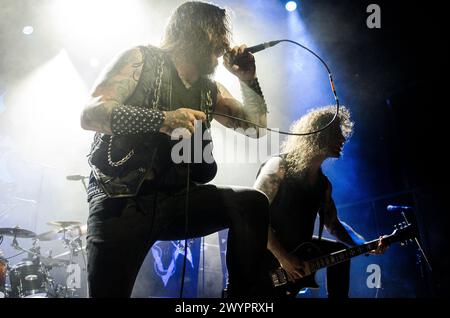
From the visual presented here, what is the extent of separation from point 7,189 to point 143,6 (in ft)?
21.6

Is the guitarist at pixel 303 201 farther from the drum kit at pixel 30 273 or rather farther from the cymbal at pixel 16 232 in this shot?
the cymbal at pixel 16 232

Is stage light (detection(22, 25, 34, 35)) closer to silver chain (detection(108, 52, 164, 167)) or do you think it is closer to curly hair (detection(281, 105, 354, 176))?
curly hair (detection(281, 105, 354, 176))

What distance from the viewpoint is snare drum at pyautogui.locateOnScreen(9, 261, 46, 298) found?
20.1 feet

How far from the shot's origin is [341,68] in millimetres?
7789

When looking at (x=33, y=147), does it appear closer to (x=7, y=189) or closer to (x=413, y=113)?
(x=7, y=189)

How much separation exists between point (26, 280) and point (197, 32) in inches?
235

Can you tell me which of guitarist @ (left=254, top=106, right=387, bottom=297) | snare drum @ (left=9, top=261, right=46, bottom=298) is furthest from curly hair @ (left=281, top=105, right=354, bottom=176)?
snare drum @ (left=9, top=261, right=46, bottom=298)

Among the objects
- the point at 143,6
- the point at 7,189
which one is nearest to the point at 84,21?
the point at 143,6

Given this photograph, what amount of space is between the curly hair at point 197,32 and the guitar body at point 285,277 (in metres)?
1.98

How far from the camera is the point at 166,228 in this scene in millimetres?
1798

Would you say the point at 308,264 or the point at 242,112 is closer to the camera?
the point at 242,112

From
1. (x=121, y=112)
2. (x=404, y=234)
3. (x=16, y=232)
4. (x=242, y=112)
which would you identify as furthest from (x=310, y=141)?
(x=16, y=232)

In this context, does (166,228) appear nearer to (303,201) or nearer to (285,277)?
(285,277)
